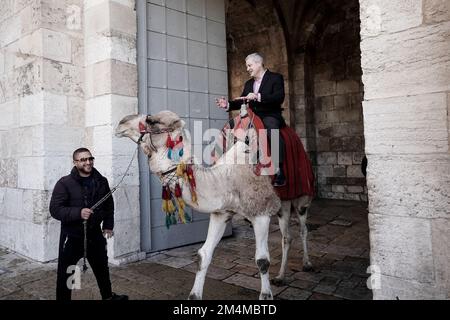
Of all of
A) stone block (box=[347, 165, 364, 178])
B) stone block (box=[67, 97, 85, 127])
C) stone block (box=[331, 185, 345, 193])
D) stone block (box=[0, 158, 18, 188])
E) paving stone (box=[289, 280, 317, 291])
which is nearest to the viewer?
paving stone (box=[289, 280, 317, 291])

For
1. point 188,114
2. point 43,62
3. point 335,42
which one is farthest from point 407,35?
point 335,42

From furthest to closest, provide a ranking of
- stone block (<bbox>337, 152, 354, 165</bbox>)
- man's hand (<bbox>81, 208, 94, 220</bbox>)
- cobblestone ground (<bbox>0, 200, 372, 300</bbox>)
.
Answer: stone block (<bbox>337, 152, 354, 165</bbox>), cobblestone ground (<bbox>0, 200, 372, 300</bbox>), man's hand (<bbox>81, 208, 94, 220</bbox>)

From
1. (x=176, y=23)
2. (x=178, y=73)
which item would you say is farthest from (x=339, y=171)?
(x=176, y=23)


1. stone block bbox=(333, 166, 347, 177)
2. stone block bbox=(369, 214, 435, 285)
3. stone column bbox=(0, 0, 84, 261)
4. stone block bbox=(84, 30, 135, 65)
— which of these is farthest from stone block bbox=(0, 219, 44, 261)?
stone block bbox=(333, 166, 347, 177)

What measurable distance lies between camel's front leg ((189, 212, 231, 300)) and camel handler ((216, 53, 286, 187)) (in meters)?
0.62

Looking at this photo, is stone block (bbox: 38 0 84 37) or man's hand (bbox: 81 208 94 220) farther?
stone block (bbox: 38 0 84 37)

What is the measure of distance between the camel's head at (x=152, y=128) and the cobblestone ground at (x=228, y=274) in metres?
1.64

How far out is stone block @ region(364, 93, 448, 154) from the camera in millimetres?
1979

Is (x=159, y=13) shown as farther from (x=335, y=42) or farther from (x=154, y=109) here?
(x=335, y=42)

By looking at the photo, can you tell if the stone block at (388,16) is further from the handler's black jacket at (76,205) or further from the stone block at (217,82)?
the stone block at (217,82)

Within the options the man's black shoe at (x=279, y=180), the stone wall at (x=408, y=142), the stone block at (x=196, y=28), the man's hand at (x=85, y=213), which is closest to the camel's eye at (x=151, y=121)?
the man's hand at (x=85, y=213)

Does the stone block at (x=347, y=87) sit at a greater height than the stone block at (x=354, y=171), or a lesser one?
greater

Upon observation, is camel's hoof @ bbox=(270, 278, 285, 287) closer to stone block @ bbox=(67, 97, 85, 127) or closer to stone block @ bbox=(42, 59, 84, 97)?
stone block @ bbox=(67, 97, 85, 127)

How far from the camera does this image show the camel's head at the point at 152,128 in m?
2.23
